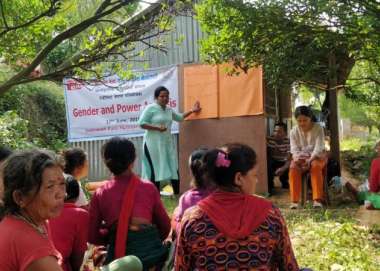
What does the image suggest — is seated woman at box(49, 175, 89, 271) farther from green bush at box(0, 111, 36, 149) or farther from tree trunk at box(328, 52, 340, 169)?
tree trunk at box(328, 52, 340, 169)

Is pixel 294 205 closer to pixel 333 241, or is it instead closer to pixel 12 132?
pixel 333 241

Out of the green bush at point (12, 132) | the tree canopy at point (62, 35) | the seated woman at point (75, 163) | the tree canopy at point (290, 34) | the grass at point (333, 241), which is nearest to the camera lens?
the tree canopy at point (62, 35)

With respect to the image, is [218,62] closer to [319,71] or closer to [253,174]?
[319,71]

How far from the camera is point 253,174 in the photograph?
2.52 m

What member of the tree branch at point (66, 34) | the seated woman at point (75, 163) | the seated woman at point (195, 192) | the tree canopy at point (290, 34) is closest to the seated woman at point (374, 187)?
the tree canopy at point (290, 34)

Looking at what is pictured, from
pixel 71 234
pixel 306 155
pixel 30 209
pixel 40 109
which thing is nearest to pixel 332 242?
pixel 306 155

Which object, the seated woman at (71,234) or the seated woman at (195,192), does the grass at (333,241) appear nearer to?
the seated woman at (195,192)

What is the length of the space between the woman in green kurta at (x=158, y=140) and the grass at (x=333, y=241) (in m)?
2.13

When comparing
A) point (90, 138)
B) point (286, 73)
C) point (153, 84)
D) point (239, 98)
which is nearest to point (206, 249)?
point (286, 73)

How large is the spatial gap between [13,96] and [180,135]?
5110mm

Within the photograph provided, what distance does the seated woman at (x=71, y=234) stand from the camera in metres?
3.04

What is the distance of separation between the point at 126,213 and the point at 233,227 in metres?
1.09

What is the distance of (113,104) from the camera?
9.88 meters

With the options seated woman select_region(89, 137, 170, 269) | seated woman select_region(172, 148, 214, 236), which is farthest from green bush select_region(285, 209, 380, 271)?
seated woman select_region(89, 137, 170, 269)
